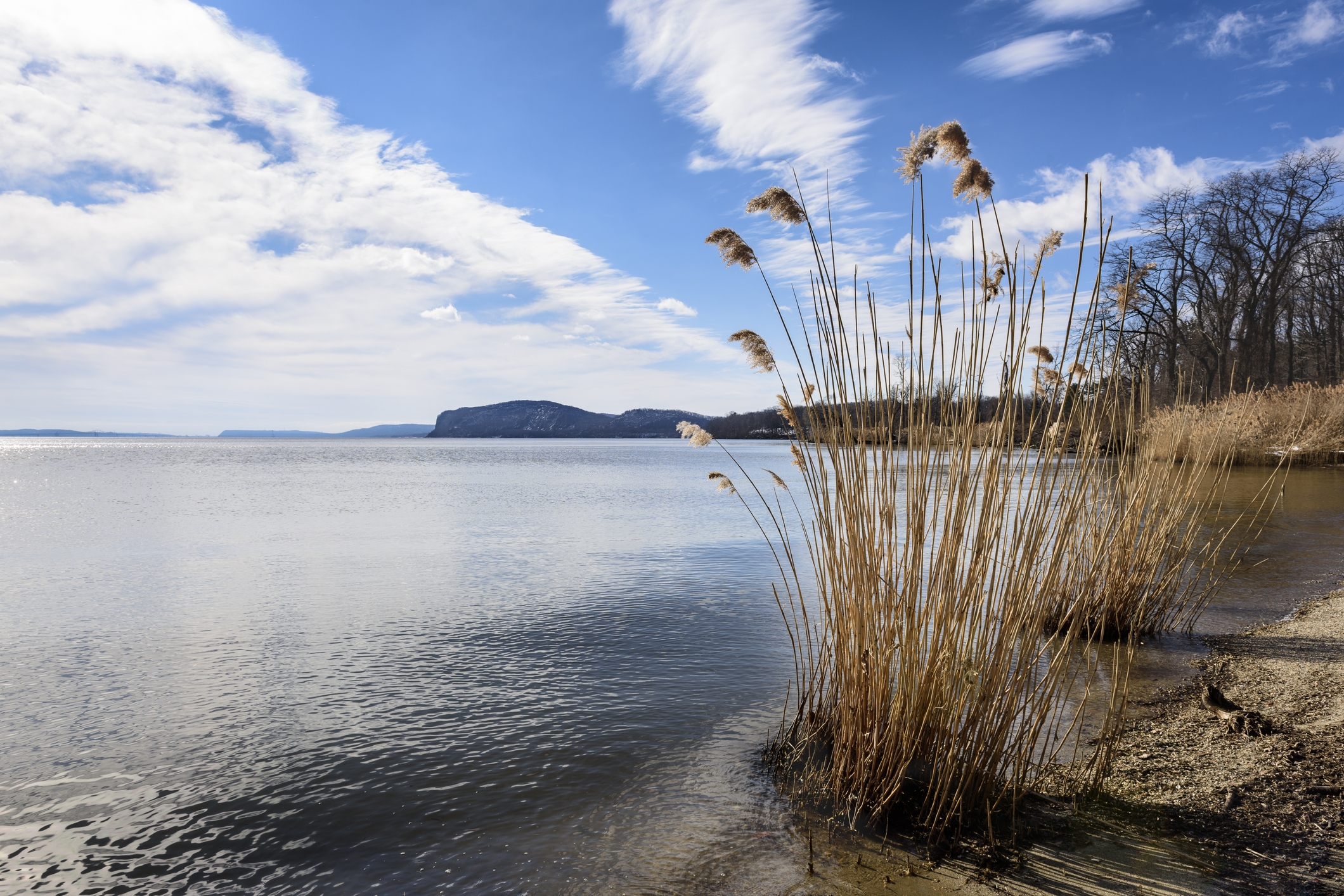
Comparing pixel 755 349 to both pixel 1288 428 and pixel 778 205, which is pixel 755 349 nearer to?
pixel 778 205

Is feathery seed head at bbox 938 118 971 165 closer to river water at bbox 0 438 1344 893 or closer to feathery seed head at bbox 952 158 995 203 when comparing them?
feathery seed head at bbox 952 158 995 203

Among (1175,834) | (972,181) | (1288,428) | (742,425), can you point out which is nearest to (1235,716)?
(1175,834)

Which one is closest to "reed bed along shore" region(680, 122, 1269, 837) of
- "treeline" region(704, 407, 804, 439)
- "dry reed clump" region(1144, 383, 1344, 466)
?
"dry reed clump" region(1144, 383, 1344, 466)

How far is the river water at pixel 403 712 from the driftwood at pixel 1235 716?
2.95 feet

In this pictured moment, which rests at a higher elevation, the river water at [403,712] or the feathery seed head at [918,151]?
the feathery seed head at [918,151]

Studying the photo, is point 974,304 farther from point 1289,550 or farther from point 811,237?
point 1289,550

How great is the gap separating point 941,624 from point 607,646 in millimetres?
3421

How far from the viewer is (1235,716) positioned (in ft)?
11.2

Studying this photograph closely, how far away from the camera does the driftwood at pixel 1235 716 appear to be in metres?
3.31

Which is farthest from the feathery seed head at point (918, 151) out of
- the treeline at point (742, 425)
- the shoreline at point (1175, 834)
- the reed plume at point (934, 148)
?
the treeline at point (742, 425)

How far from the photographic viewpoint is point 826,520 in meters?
2.80

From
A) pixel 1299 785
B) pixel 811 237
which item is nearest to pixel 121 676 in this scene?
pixel 811 237

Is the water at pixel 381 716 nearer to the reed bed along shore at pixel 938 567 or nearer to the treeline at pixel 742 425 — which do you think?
the reed bed along shore at pixel 938 567

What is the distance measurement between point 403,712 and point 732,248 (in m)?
3.29
